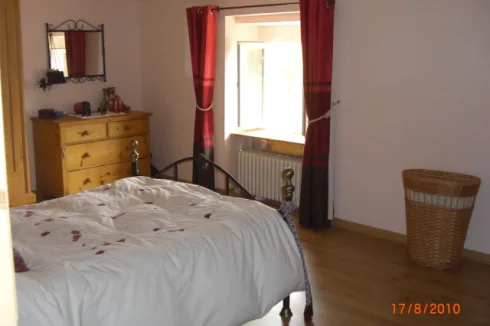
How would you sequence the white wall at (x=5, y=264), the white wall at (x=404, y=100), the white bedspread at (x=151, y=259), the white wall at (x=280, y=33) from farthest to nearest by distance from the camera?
the white wall at (x=280, y=33)
the white wall at (x=404, y=100)
the white bedspread at (x=151, y=259)
the white wall at (x=5, y=264)

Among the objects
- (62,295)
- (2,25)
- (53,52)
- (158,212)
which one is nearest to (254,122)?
(53,52)

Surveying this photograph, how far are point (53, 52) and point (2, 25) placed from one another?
841 mm

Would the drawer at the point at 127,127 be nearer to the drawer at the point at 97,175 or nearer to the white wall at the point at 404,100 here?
the drawer at the point at 97,175

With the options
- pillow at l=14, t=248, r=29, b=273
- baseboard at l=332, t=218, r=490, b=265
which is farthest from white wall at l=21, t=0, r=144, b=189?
pillow at l=14, t=248, r=29, b=273

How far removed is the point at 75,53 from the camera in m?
5.59

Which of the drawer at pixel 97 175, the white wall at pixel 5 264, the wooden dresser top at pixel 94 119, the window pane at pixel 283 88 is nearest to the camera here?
the white wall at pixel 5 264

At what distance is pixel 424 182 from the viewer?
12.2 ft

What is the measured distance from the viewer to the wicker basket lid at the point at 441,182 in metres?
3.59

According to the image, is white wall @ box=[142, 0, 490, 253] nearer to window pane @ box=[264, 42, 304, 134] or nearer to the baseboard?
the baseboard

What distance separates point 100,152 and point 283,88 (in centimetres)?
199

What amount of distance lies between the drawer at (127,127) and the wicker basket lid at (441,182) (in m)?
2.97

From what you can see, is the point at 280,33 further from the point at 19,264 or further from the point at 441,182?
the point at 19,264
